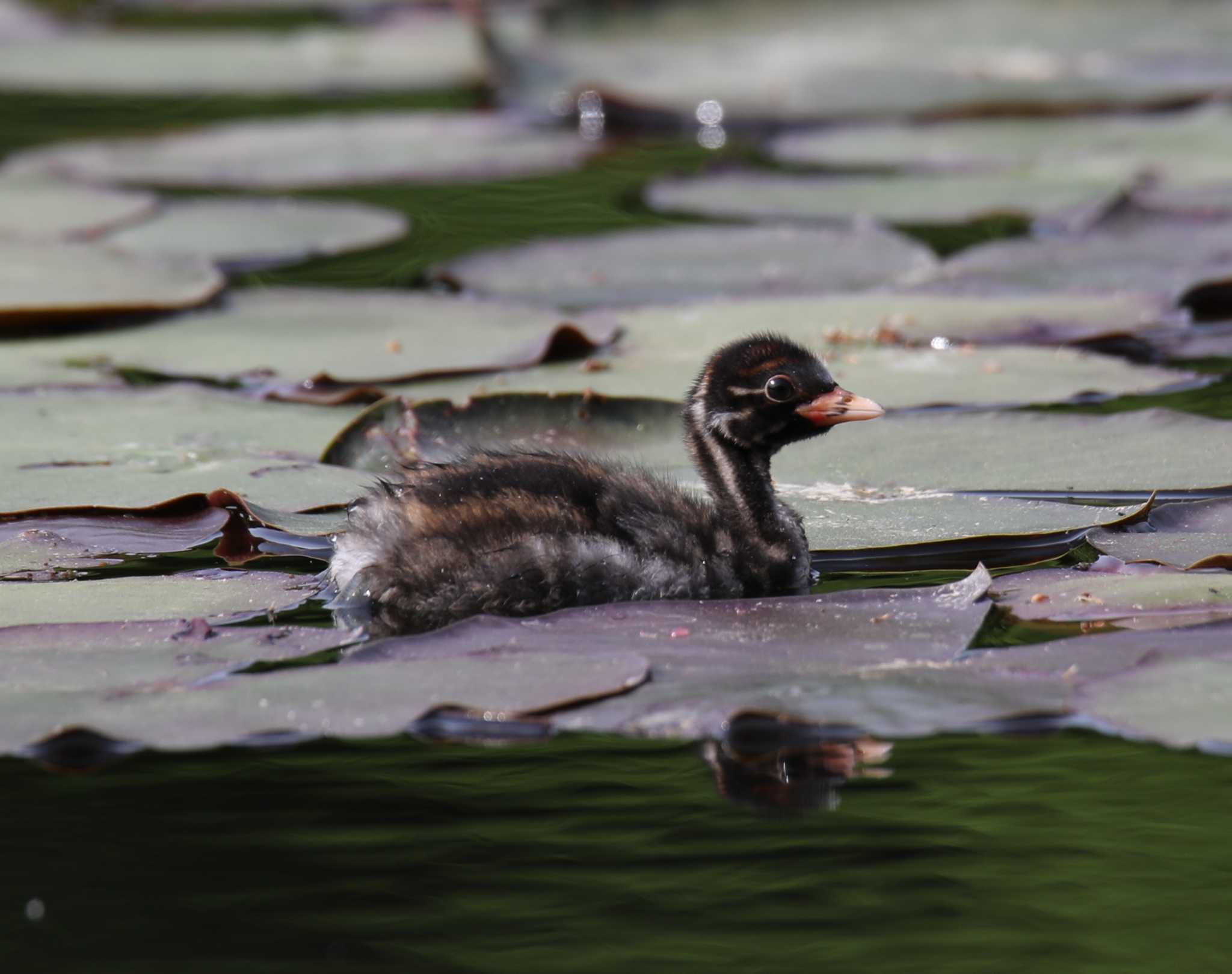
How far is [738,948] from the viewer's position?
2762 mm

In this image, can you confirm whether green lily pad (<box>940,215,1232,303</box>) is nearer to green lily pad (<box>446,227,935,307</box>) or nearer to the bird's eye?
green lily pad (<box>446,227,935,307</box>)

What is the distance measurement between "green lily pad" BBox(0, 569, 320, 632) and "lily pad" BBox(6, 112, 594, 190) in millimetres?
5535

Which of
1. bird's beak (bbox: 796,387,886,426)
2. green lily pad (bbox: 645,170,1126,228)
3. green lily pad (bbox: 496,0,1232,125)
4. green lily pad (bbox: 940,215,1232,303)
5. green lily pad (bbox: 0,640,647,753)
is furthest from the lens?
green lily pad (bbox: 496,0,1232,125)

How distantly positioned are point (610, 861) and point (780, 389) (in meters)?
1.85

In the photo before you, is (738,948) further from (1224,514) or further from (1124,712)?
(1224,514)

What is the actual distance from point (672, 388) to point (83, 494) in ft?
6.08

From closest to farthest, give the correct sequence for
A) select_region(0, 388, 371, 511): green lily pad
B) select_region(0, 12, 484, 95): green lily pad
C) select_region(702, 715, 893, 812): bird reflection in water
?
1. select_region(702, 715, 893, 812): bird reflection in water
2. select_region(0, 388, 371, 511): green lily pad
3. select_region(0, 12, 484, 95): green lily pad

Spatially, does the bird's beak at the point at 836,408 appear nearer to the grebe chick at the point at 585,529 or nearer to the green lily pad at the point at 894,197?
the grebe chick at the point at 585,529

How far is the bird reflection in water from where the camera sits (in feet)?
10.7

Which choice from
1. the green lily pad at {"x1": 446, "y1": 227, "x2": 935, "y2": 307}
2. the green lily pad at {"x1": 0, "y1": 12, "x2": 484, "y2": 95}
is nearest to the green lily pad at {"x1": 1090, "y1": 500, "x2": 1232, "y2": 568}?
the green lily pad at {"x1": 446, "y1": 227, "x2": 935, "y2": 307}

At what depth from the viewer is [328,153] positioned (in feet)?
33.9

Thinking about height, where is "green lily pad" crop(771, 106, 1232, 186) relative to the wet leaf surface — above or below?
above

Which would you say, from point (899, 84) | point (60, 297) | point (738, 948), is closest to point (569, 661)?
point (738, 948)

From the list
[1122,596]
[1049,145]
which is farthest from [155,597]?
[1049,145]
